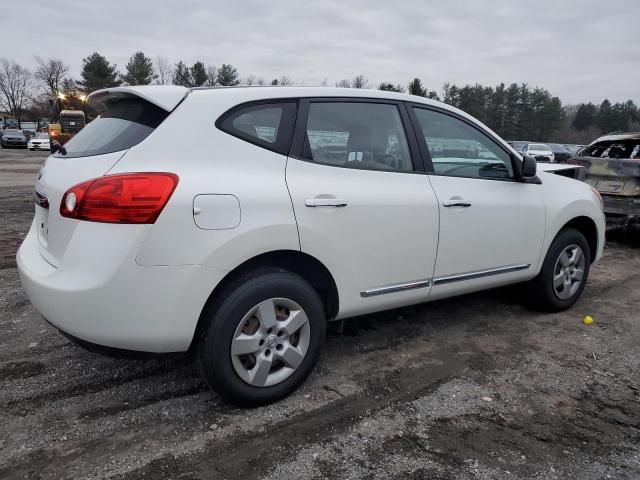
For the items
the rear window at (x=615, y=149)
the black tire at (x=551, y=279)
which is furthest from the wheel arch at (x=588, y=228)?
the rear window at (x=615, y=149)

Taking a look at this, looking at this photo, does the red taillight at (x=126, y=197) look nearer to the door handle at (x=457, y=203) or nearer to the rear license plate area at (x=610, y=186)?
the door handle at (x=457, y=203)

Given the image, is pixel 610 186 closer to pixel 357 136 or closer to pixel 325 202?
pixel 357 136

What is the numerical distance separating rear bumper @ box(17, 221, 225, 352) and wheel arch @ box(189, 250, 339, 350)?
A: 0.31 feet

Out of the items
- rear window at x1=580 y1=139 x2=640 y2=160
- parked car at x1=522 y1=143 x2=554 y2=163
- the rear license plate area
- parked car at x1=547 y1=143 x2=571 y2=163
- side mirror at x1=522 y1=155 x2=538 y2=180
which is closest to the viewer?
side mirror at x1=522 y1=155 x2=538 y2=180

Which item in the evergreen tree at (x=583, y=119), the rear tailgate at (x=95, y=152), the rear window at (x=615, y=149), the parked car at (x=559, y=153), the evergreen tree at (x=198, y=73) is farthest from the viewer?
the evergreen tree at (x=583, y=119)

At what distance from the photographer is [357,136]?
316 centimetres

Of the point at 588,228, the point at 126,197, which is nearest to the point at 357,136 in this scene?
the point at 126,197

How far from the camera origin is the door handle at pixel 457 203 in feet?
11.0

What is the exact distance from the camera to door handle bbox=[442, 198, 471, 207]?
3.35 m

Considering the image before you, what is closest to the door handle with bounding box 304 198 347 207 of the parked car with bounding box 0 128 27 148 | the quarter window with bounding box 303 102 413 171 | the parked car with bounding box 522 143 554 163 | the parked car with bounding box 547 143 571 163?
the quarter window with bounding box 303 102 413 171

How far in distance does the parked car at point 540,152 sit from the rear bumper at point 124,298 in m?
27.9

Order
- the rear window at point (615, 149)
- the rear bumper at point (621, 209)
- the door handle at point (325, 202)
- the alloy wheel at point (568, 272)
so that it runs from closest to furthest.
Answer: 1. the door handle at point (325, 202)
2. the alloy wheel at point (568, 272)
3. the rear bumper at point (621, 209)
4. the rear window at point (615, 149)

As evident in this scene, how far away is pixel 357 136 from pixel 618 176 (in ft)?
19.2

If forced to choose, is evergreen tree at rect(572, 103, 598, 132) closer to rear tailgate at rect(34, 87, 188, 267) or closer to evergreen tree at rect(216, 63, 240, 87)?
evergreen tree at rect(216, 63, 240, 87)
